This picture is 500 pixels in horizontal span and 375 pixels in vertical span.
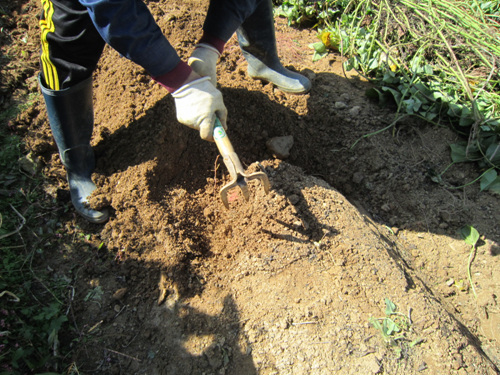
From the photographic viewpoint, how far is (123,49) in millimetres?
1501

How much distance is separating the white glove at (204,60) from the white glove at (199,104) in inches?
10.1

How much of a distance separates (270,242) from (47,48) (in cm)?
155

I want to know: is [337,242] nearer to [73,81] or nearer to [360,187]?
[360,187]

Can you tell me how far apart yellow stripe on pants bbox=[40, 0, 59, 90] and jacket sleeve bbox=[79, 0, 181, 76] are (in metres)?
0.46

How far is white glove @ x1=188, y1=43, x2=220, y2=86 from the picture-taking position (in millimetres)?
1987

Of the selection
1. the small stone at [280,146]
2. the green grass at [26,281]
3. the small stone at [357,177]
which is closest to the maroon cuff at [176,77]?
the small stone at [280,146]

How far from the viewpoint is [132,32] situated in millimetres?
1447

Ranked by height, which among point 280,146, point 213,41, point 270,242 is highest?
point 213,41

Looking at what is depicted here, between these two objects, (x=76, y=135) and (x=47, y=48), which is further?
(x=76, y=135)

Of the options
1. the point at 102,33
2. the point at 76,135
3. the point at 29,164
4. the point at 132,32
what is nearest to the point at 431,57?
the point at 132,32

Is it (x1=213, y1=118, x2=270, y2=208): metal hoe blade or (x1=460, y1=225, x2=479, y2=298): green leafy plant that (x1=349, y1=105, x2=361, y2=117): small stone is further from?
(x1=213, y1=118, x2=270, y2=208): metal hoe blade

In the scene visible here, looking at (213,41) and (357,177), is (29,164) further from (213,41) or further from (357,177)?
(357,177)

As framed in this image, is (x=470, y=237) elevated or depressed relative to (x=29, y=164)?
depressed

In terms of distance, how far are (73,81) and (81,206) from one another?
2.48 feet
